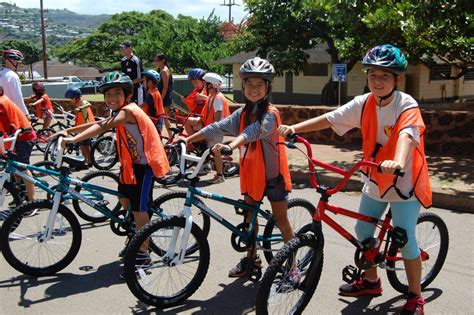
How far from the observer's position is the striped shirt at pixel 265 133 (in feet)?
13.2

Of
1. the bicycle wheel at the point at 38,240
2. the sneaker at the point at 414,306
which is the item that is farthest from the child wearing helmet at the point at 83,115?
the sneaker at the point at 414,306

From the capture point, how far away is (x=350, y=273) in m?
4.10

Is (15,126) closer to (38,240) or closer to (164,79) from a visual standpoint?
(38,240)

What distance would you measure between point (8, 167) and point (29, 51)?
11136cm

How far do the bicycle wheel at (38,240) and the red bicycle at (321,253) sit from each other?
2057 mm

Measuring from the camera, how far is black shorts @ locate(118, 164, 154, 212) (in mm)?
4551

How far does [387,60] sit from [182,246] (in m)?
1.98

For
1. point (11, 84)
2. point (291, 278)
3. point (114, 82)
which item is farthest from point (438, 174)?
point (11, 84)

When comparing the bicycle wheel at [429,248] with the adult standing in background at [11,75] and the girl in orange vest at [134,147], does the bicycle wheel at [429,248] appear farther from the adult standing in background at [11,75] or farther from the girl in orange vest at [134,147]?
the adult standing in background at [11,75]

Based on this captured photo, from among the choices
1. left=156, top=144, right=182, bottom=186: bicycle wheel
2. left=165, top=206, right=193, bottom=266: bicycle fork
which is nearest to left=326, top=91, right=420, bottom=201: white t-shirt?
left=165, top=206, right=193, bottom=266: bicycle fork

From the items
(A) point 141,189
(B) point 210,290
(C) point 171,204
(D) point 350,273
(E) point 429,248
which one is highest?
(A) point 141,189

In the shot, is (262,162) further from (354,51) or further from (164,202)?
(354,51)

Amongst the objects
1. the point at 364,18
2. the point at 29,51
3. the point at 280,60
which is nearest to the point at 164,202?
the point at 364,18

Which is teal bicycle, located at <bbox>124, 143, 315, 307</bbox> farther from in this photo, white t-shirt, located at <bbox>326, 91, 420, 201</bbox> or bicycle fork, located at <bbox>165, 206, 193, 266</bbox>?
white t-shirt, located at <bbox>326, 91, 420, 201</bbox>
